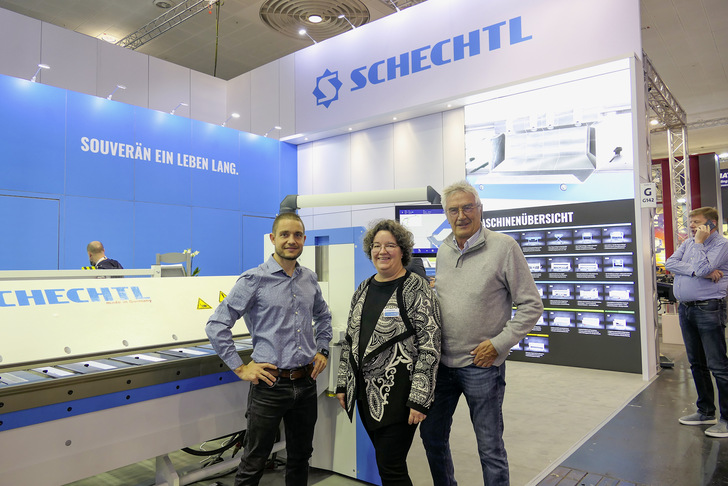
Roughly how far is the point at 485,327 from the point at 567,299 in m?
4.66

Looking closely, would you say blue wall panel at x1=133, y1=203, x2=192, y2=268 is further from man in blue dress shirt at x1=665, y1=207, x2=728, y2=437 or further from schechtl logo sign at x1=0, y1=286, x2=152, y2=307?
man in blue dress shirt at x1=665, y1=207, x2=728, y2=437

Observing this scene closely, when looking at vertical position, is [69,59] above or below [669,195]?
above

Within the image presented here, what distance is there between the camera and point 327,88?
831 centimetres

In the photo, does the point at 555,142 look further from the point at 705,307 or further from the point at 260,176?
the point at 260,176

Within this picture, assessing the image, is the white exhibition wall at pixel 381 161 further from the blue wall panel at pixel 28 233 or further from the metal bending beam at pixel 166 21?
the blue wall panel at pixel 28 233

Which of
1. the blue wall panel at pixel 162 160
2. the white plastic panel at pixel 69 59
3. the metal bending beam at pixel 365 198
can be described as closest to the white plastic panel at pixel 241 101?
the blue wall panel at pixel 162 160

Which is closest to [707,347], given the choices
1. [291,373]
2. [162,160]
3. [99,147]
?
[291,373]

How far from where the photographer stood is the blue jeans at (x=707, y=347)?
11.1 feet

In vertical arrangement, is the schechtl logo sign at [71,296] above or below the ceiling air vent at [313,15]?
below

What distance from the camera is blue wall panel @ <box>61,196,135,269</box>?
21.4 feet

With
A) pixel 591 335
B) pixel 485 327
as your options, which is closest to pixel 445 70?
pixel 591 335

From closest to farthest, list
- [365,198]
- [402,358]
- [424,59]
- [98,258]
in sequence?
[402,358] < [365,198] < [98,258] < [424,59]

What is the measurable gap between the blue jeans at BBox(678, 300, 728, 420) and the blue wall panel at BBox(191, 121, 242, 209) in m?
6.88

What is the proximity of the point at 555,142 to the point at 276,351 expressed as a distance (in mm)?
5278
